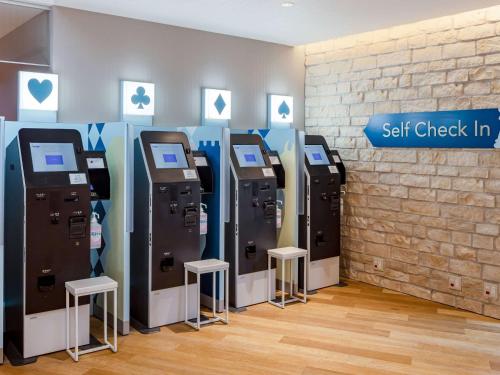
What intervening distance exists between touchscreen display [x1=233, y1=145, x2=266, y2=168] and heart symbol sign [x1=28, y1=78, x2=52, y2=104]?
1.74m

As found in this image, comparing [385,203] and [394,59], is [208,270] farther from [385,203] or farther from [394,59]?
[394,59]

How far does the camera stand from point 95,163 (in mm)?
4191

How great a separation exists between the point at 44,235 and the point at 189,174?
50.0 inches

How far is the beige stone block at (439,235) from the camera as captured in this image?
5051 mm

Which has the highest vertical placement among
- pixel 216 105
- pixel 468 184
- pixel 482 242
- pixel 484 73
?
pixel 484 73

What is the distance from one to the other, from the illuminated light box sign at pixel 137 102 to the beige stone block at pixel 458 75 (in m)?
2.90

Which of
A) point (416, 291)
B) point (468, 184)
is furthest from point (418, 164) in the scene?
point (416, 291)

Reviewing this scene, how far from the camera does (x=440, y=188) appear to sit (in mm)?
5086

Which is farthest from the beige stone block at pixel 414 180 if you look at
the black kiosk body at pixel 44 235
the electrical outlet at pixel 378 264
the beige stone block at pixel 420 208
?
the black kiosk body at pixel 44 235

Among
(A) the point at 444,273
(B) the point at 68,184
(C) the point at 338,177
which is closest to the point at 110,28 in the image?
(B) the point at 68,184

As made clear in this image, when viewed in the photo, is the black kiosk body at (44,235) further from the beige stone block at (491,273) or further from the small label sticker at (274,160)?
the beige stone block at (491,273)

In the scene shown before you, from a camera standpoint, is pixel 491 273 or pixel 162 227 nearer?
pixel 162 227

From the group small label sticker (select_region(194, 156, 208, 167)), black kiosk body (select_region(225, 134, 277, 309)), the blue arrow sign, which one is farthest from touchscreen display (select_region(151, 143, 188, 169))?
the blue arrow sign

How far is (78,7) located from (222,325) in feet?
10.2
